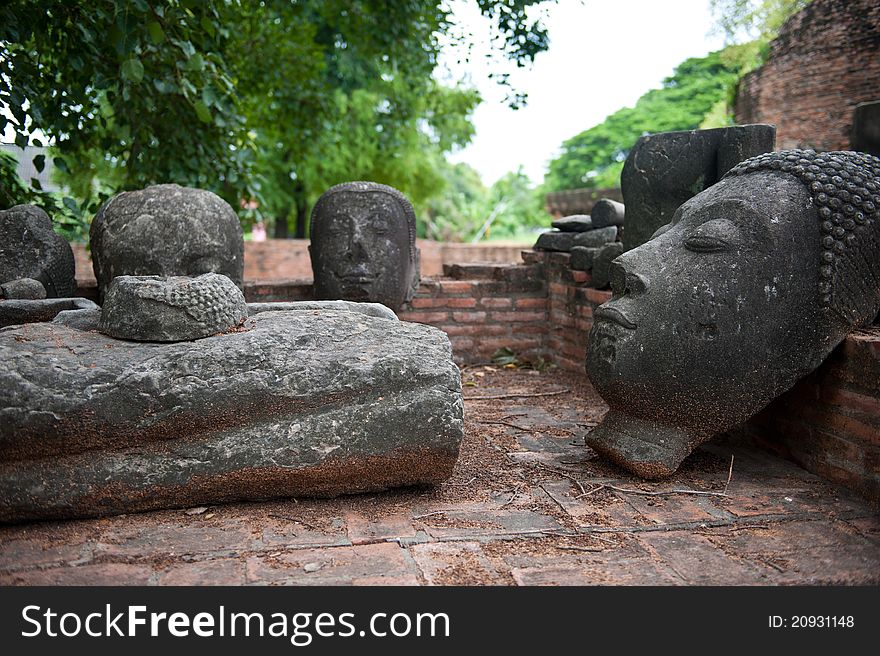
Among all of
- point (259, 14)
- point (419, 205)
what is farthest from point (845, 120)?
point (259, 14)

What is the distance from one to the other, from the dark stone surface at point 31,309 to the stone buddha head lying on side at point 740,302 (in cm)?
255

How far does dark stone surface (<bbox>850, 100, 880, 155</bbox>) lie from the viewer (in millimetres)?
4004

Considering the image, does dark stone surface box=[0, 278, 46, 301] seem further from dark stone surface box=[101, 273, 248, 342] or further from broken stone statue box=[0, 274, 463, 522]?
dark stone surface box=[101, 273, 248, 342]

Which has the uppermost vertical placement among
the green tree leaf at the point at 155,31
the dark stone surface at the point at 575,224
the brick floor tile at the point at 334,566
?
the green tree leaf at the point at 155,31

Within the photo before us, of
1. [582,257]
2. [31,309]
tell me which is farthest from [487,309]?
[31,309]

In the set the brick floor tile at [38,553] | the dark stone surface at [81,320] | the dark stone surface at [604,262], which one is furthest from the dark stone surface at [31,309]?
the dark stone surface at [604,262]

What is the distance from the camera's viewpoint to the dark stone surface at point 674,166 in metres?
4.16

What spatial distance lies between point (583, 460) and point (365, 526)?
1244mm

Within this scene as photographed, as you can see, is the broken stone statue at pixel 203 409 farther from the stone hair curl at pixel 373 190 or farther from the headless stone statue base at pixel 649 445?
the stone hair curl at pixel 373 190

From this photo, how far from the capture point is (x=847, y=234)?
313 centimetres

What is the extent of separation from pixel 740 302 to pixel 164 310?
2219mm

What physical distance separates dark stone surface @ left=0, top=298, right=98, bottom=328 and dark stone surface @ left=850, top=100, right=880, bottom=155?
391 centimetres

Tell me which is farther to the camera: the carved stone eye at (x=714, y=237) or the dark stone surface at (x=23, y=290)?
the dark stone surface at (x=23, y=290)

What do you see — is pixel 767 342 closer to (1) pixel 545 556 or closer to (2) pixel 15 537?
(1) pixel 545 556
